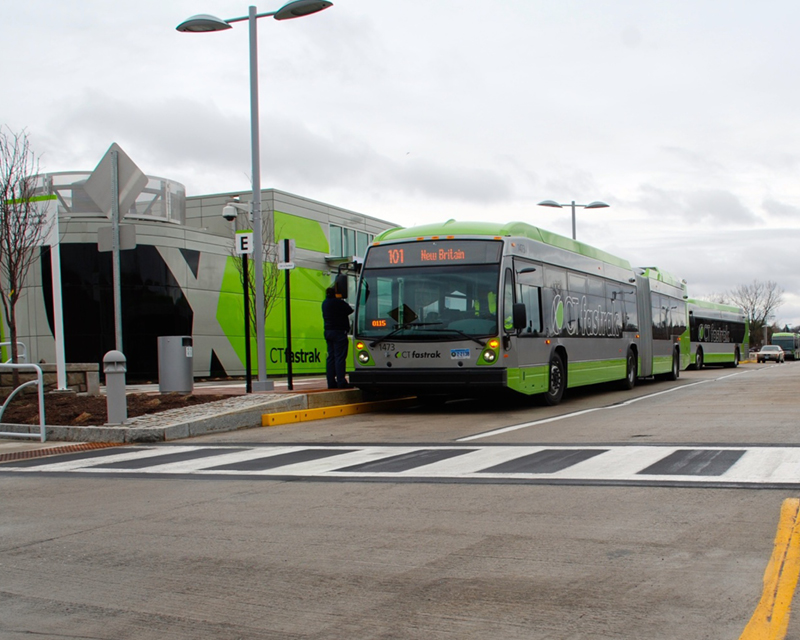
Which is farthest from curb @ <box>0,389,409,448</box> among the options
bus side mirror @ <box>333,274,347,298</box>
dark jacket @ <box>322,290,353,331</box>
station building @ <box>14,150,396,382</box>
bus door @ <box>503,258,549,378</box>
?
station building @ <box>14,150,396,382</box>

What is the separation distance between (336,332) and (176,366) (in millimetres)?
3010

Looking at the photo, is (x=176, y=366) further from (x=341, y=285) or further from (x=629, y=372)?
(x=629, y=372)

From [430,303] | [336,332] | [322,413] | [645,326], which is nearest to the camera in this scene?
[430,303]

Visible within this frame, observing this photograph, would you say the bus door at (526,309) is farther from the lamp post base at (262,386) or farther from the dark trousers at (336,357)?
the lamp post base at (262,386)

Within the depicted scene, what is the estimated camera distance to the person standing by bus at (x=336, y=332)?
15.9 m

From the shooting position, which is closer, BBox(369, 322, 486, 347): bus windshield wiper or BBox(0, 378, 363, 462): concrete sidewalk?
BBox(0, 378, 363, 462): concrete sidewalk

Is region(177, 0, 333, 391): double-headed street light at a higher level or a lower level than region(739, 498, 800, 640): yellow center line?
higher

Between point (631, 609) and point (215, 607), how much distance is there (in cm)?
196

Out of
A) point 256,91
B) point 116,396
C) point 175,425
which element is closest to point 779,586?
point 175,425

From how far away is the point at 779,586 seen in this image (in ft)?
13.4

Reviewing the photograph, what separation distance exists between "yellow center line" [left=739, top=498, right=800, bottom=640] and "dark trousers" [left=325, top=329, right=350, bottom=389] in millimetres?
11397

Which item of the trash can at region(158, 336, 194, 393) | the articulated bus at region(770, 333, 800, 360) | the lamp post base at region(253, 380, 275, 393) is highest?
the trash can at region(158, 336, 194, 393)

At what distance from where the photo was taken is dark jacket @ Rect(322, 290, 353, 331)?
1591 centimetres

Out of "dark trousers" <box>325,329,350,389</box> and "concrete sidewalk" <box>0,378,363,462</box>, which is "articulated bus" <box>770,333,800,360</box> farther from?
"concrete sidewalk" <box>0,378,363,462</box>
